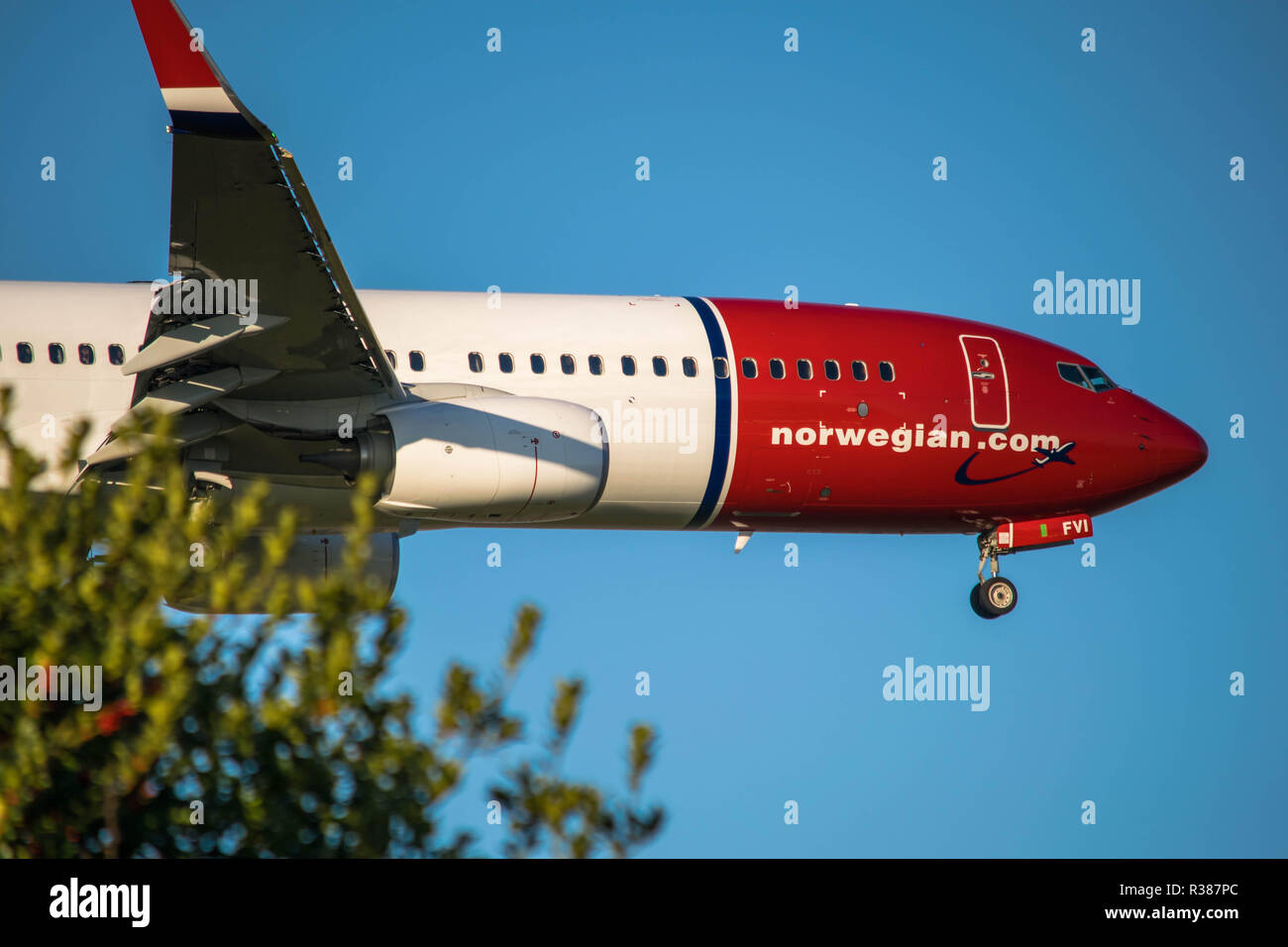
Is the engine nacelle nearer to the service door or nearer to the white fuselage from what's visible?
the white fuselage

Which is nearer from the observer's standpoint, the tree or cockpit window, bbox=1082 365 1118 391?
the tree

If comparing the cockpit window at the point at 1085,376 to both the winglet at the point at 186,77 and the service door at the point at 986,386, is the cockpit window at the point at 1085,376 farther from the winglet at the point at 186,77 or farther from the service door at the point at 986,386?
the winglet at the point at 186,77

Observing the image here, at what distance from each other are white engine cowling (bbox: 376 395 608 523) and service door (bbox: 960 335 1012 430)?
257 inches

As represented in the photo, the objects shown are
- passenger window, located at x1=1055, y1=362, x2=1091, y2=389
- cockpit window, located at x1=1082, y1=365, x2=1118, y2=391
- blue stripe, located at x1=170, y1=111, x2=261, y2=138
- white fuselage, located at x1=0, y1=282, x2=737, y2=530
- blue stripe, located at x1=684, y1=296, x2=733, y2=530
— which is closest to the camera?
blue stripe, located at x1=170, y1=111, x2=261, y2=138

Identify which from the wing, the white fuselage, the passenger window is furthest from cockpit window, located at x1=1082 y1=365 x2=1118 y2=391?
the wing

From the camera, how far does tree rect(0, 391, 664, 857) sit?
6.45 metres

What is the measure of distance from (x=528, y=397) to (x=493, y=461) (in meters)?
1.21

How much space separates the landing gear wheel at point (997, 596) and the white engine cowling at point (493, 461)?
7.72 meters

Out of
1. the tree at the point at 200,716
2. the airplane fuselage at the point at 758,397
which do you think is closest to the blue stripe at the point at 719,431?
the airplane fuselage at the point at 758,397

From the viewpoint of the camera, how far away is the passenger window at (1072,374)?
70.4 ft

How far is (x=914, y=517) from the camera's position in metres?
20.7

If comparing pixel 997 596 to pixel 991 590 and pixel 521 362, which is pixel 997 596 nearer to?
pixel 991 590
